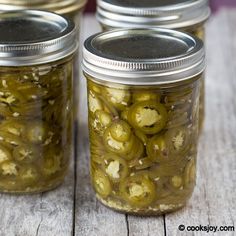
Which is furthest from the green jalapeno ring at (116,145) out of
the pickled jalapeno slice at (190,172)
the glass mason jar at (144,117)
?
the pickled jalapeno slice at (190,172)

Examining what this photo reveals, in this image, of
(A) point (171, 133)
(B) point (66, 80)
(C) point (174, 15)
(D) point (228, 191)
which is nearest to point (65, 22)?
(B) point (66, 80)

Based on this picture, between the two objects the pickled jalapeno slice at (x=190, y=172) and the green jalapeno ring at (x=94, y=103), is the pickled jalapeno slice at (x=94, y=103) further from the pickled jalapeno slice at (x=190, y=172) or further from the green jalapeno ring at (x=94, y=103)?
the pickled jalapeno slice at (x=190, y=172)

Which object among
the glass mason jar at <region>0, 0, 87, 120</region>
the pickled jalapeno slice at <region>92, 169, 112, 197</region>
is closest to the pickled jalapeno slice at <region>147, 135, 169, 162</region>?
the pickled jalapeno slice at <region>92, 169, 112, 197</region>

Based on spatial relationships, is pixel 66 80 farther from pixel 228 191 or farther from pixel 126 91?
pixel 228 191

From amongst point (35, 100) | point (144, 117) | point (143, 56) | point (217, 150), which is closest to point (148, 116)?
point (144, 117)

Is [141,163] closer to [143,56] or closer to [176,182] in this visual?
[176,182]

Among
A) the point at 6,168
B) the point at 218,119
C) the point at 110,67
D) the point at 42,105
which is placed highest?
the point at 110,67
